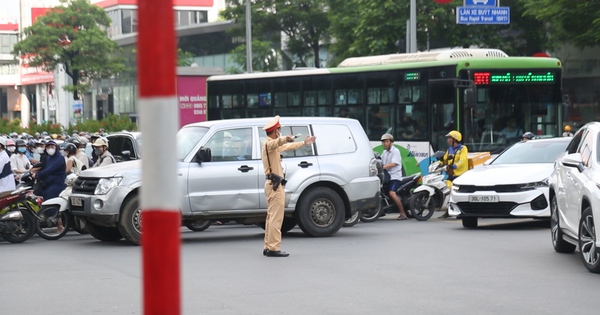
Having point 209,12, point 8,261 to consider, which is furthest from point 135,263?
point 209,12

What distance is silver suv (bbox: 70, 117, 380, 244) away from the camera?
14.6 metres

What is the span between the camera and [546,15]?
105 feet

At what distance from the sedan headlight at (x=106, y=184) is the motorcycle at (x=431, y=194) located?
6.08 m

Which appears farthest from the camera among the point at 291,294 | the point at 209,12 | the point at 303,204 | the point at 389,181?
the point at 209,12

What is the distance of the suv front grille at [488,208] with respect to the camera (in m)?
16.3

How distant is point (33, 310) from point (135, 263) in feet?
12.3

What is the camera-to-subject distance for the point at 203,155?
1480cm

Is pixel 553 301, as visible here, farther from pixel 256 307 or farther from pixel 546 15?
pixel 546 15

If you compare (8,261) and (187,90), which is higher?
(187,90)

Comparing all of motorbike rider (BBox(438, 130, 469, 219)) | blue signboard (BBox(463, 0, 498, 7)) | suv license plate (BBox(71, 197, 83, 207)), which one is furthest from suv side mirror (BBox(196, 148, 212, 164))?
Result: blue signboard (BBox(463, 0, 498, 7))

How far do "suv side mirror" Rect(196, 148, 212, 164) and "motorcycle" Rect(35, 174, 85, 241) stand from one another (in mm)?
2297

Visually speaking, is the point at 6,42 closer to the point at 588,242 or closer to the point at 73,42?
the point at 73,42

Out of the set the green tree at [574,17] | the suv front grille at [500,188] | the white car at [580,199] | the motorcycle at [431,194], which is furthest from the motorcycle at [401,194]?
the green tree at [574,17]

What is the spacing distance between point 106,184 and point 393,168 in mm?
6599
